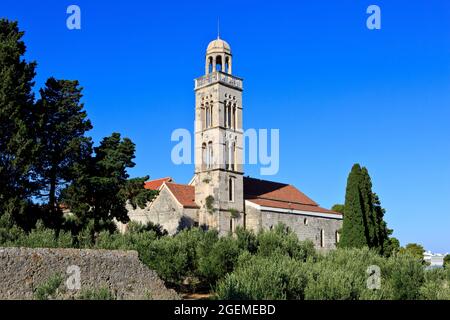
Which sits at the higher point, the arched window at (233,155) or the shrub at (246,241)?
the arched window at (233,155)

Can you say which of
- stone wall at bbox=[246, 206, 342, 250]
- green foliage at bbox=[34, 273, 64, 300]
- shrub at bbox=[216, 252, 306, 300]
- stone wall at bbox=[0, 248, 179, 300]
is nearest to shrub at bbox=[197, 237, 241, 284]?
stone wall at bbox=[0, 248, 179, 300]

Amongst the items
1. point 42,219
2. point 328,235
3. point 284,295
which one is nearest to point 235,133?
point 328,235

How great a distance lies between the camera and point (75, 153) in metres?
34.4

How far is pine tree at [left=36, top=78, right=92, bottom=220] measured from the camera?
33844 millimetres

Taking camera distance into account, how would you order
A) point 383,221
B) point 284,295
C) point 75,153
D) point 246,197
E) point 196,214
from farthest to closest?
1. point 383,221
2. point 246,197
3. point 196,214
4. point 75,153
5. point 284,295

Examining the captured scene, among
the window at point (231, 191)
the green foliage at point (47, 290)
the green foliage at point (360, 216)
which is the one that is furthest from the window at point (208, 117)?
the green foliage at point (47, 290)

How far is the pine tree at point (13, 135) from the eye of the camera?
30344 mm

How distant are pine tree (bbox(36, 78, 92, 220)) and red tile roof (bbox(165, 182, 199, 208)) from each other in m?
11.3

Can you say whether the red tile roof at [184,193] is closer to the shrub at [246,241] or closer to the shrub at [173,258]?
the shrub at [246,241]

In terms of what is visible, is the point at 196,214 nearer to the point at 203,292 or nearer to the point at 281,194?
the point at 281,194

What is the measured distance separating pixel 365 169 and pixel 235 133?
1220 cm

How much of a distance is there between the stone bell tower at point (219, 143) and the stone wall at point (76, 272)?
19757 mm

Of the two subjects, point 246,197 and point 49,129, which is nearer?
point 49,129

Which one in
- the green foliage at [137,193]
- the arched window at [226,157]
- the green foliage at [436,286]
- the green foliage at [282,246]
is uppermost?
the arched window at [226,157]
